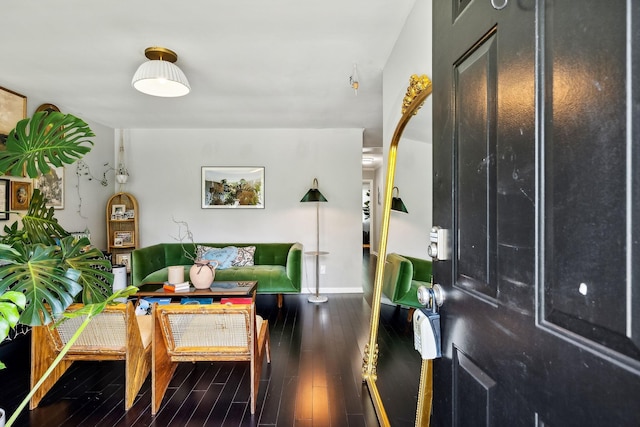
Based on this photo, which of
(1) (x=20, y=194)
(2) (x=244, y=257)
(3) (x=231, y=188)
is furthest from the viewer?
(3) (x=231, y=188)

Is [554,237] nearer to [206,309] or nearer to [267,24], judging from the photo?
[206,309]

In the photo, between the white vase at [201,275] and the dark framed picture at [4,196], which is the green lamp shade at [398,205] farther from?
the dark framed picture at [4,196]

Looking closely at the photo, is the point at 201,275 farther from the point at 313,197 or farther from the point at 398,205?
the point at 398,205

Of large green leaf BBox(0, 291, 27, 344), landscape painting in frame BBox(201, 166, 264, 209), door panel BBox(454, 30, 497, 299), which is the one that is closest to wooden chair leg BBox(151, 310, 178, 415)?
large green leaf BBox(0, 291, 27, 344)

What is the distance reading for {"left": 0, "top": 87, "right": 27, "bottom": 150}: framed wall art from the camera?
10.5ft

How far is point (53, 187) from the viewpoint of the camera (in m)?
3.95

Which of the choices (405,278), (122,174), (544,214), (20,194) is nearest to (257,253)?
(122,174)

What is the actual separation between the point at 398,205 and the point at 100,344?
1.99 m

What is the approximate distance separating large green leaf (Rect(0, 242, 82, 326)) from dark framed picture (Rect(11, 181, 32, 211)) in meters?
2.76

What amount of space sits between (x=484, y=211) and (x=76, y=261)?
1.76 meters

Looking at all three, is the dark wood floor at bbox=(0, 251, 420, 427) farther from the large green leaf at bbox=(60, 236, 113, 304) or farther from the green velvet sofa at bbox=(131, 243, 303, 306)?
the green velvet sofa at bbox=(131, 243, 303, 306)

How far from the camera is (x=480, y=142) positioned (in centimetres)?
79

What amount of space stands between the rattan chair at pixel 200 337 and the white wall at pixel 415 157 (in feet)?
3.21

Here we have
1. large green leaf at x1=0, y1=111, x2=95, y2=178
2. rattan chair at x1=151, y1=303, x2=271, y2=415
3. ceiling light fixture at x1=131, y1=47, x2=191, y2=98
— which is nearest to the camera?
large green leaf at x1=0, y1=111, x2=95, y2=178
